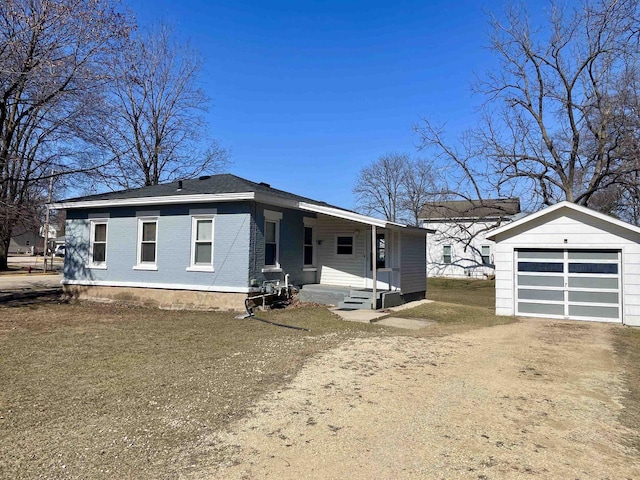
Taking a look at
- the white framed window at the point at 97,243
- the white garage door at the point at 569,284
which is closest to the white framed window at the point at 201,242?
the white framed window at the point at 97,243

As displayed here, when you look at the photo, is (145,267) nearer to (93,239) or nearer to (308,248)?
(93,239)

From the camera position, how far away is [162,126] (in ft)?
91.0

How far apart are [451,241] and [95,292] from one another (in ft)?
82.5

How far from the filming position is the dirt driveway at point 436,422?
3340 millimetres

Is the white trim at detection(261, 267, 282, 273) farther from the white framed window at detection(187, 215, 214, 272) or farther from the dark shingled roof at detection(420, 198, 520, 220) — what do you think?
the dark shingled roof at detection(420, 198, 520, 220)

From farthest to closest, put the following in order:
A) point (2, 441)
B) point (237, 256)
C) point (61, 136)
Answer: point (61, 136) < point (237, 256) < point (2, 441)

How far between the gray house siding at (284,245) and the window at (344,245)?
1391 millimetres

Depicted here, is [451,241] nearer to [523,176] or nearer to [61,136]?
[523,176]

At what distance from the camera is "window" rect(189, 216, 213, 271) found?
505 inches

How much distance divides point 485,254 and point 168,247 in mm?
24471

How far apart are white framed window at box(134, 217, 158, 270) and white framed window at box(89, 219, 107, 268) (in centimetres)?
166

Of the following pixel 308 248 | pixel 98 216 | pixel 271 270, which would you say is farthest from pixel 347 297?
pixel 98 216

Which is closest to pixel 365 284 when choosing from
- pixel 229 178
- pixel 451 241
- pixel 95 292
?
pixel 229 178

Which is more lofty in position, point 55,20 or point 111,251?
point 55,20
